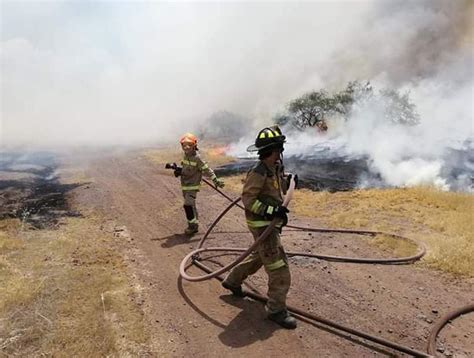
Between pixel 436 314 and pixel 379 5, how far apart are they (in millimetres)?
39374

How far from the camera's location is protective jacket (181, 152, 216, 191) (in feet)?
26.4

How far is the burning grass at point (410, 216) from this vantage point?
639 centimetres

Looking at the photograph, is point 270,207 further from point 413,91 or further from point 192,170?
point 413,91

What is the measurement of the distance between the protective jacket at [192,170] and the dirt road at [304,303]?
0.96 m

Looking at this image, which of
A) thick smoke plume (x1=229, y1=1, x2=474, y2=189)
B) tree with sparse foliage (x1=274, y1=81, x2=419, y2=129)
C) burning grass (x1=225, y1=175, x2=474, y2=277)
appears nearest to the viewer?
burning grass (x1=225, y1=175, x2=474, y2=277)

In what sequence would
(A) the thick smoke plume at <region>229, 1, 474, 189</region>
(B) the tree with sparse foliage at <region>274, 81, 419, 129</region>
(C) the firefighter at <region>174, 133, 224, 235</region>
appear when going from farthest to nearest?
(B) the tree with sparse foliage at <region>274, 81, 419, 129</region> < (A) the thick smoke plume at <region>229, 1, 474, 189</region> < (C) the firefighter at <region>174, 133, 224, 235</region>

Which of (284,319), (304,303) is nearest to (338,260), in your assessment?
(304,303)

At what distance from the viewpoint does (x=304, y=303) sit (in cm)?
524

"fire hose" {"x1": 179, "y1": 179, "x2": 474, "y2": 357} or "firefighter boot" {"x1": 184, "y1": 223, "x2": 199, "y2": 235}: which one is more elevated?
"firefighter boot" {"x1": 184, "y1": 223, "x2": 199, "y2": 235}

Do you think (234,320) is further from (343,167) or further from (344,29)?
(344,29)

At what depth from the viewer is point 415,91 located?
3067 cm

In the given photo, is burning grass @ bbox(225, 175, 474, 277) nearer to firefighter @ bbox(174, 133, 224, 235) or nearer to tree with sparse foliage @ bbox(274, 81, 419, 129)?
firefighter @ bbox(174, 133, 224, 235)

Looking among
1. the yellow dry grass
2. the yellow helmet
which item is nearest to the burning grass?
the yellow helmet

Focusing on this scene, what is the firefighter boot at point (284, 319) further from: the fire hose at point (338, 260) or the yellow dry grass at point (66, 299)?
the yellow dry grass at point (66, 299)
